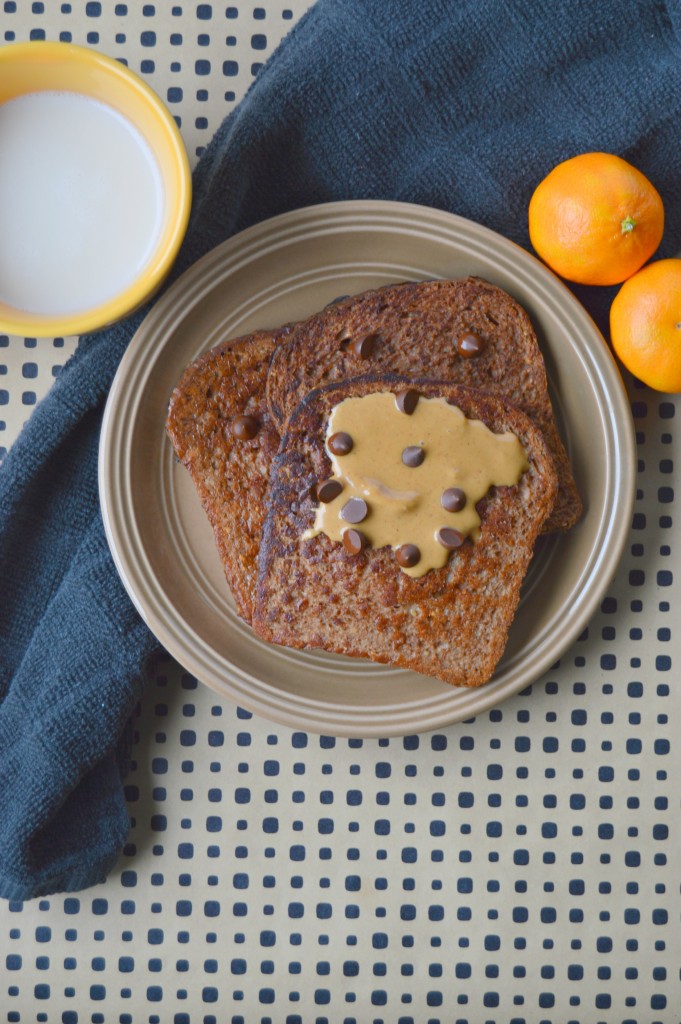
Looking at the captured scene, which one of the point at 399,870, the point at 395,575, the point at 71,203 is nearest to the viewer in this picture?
the point at 71,203

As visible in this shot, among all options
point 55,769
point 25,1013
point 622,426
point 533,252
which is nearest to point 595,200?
point 533,252

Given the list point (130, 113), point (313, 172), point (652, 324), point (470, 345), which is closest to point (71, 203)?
point (130, 113)

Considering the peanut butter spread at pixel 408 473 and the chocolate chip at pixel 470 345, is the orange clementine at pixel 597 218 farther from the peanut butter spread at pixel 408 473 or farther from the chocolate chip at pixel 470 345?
the peanut butter spread at pixel 408 473

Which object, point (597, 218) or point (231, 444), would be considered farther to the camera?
point (231, 444)

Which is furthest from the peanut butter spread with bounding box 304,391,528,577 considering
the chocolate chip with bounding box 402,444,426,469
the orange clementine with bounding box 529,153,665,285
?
the orange clementine with bounding box 529,153,665,285

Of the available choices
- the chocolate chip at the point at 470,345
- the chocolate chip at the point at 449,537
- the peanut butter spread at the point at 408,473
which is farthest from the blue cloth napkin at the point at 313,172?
the chocolate chip at the point at 449,537

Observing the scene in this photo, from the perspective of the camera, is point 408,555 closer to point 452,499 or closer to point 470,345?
point 452,499

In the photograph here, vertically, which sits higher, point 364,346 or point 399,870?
point 364,346
